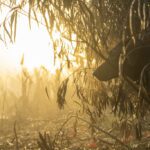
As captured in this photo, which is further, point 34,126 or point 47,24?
point 34,126

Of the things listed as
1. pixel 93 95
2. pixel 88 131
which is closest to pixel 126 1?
pixel 93 95

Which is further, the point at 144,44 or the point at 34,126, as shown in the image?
the point at 34,126

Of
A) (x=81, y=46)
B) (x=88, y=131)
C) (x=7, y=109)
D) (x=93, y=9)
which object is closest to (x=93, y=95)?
(x=81, y=46)

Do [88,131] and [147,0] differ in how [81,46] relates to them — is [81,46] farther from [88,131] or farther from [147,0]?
[88,131]

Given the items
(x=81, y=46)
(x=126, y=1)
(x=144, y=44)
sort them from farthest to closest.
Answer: (x=81, y=46)
(x=126, y=1)
(x=144, y=44)

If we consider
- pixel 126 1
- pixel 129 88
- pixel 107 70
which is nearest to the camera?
pixel 107 70

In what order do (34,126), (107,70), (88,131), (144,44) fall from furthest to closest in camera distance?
(34,126) → (88,131) → (107,70) → (144,44)

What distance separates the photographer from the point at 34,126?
373 inches

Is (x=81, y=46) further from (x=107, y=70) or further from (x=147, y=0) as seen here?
(x=147, y=0)

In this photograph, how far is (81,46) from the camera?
15.7 ft

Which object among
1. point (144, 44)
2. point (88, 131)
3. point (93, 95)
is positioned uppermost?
point (144, 44)

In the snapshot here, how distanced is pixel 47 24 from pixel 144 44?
1025 millimetres

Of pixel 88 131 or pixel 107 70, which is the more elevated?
pixel 107 70

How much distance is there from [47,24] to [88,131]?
423 centimetres
